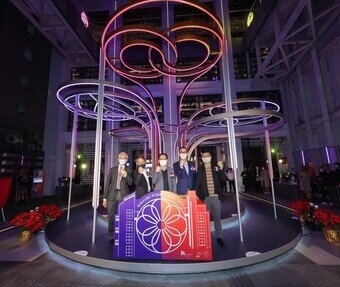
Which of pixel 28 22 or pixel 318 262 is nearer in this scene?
pixel 318 262

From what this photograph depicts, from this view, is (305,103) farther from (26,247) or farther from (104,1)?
(104,1)

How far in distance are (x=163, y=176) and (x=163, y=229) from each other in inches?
47.3

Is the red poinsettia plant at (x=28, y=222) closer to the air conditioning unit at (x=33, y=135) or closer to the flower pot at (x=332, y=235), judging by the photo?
the flower pot at (x=332, y=235)

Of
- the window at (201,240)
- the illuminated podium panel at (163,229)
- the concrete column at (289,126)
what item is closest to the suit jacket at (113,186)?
the illuminated podium panel at (163,229)

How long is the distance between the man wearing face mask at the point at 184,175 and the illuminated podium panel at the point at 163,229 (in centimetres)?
91

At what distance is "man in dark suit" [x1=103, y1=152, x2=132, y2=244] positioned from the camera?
4.08 metres

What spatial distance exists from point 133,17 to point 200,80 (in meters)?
8.46

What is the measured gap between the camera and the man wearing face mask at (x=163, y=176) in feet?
13.6

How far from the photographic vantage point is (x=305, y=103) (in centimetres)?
1334

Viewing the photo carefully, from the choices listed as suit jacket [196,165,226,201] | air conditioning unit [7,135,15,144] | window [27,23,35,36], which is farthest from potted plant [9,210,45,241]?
window [27,23,35,36]

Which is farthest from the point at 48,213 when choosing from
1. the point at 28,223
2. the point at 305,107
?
the point at 305,107

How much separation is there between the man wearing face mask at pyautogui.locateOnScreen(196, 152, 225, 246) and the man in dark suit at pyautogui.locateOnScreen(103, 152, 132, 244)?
4.78 feet

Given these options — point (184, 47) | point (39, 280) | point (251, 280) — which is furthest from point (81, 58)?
point (251, 280)

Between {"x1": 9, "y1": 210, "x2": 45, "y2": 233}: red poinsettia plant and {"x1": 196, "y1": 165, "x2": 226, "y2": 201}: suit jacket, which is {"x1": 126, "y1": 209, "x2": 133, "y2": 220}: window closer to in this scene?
{"x1": 196, "y1": 165, "x2": 226, "y2": 201}: suit jacket
